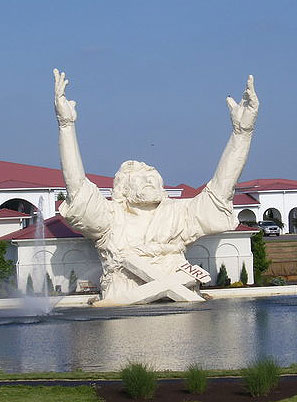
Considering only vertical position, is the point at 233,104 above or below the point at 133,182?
above

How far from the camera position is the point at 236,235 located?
38000 millimetres

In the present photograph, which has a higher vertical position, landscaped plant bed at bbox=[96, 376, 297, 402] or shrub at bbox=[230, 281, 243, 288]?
shrub at bbox=[230, 281, 243, 288]

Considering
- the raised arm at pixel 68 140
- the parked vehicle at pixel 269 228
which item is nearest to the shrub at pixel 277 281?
the raised arm at pixel 68 140

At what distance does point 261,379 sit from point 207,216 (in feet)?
66.9

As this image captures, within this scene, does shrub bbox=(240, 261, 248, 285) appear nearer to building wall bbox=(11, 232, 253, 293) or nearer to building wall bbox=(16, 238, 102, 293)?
building wall bbox=(11, 232, 253, 293)

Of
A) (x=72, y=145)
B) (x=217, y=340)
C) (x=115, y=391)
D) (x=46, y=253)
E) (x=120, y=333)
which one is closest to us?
(x=115, y=391)

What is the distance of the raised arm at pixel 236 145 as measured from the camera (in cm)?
3092

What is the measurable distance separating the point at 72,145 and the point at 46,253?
7.25 meters

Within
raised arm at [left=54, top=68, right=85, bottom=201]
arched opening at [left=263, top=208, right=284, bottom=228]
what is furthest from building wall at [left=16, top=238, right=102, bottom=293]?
arched opening at [left=263, top=208, right=284, bottom=228]

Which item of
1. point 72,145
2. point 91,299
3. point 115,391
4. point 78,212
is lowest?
point 115,391

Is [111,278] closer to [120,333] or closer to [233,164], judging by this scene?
[233,164]

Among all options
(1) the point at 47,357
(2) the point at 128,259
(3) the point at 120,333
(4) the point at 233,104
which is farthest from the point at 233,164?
(1) the point at 47,357

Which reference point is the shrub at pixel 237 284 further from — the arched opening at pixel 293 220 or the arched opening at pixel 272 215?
the arched opening at pixel 293 220

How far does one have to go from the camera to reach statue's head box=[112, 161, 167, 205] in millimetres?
32750
